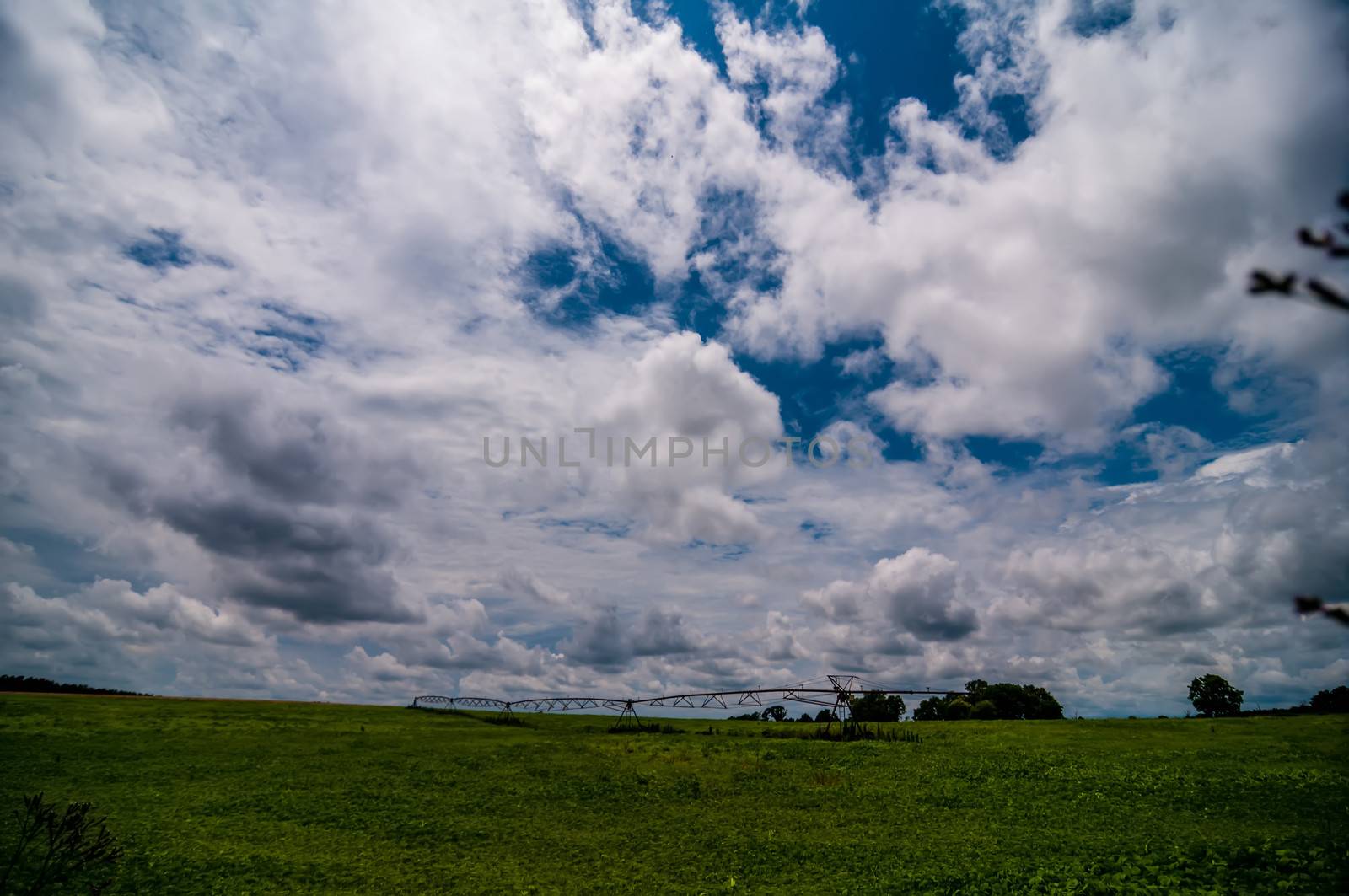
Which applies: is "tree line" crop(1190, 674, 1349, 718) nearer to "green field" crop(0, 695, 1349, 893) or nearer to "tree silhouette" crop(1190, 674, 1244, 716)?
"tree silhouette" crop(1190, 674, 1244, 716)

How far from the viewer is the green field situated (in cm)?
2148

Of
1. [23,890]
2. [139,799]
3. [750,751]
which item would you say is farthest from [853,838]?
[139,799]

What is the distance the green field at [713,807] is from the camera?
70.5 feet

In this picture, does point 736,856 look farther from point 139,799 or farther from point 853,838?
point 139,799

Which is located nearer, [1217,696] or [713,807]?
[713,807]

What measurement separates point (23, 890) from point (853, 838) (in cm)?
2628

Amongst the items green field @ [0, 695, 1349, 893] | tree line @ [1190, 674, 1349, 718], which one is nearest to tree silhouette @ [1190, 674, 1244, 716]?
tree line @ [1190, 674, 1349, 718]

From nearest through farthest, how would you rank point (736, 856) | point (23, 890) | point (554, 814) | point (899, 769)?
point (23, 890)
point (736, 856)
point (554, 814)
point (899, 769)

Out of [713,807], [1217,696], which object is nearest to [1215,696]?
[1217,696]

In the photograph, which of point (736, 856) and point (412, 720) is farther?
point (412, 720)

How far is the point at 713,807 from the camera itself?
31.0 meters

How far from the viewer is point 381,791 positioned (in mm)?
33375

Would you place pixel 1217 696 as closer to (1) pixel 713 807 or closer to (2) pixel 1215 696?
(2) pixel 1215 696

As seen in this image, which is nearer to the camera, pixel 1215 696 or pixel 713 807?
pixel 713 807
